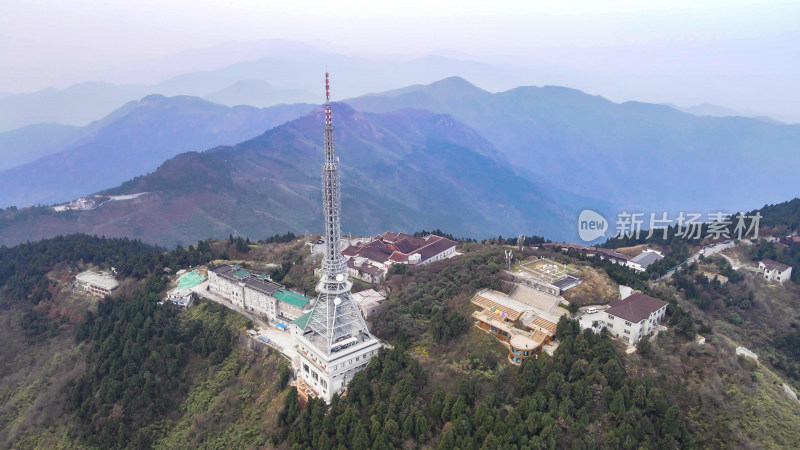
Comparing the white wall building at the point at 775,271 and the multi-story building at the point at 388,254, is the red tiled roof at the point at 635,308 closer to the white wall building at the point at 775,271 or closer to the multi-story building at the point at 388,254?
the multi-story building at the point at 388,254

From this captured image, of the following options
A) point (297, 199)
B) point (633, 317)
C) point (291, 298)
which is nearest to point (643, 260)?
point (633, 317)

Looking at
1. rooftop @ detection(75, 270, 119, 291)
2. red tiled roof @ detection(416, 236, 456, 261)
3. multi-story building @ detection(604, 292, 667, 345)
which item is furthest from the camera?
red tiled roof @ detection(416, 236, 456, 261)

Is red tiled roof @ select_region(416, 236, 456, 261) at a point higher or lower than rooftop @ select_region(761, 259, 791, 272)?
lower

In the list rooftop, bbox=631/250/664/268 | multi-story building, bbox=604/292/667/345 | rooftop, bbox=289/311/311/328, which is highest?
multi-story building, bbox=604/292/667/345

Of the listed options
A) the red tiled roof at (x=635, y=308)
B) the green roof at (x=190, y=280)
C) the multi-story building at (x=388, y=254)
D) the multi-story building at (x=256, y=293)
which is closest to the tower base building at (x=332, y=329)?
the multi-story building at (x=256, y=293)

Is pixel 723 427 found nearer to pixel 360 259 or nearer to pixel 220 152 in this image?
pixel 360 259

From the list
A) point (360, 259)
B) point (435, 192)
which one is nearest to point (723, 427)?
point (360, 259)

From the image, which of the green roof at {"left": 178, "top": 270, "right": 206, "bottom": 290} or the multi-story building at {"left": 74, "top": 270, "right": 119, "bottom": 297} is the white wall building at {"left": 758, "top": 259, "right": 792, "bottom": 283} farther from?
the multi-story building at {"left": 74, "top": 270, "right": 119, "bottom": 297}

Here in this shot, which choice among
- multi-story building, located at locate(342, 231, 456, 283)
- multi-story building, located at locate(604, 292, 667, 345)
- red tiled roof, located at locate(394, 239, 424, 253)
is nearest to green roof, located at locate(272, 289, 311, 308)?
multi-story building, located at locate(342, 231, 456, 283)
